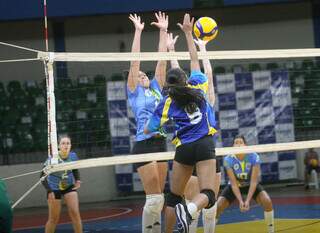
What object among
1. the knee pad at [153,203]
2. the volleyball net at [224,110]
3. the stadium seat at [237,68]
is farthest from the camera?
the stadium seat at [237,68]

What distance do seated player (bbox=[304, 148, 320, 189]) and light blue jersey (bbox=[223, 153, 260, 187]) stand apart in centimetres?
658

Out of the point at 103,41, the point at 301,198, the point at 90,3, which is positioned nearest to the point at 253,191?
the point at 301,198

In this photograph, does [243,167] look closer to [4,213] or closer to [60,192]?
[60,192]

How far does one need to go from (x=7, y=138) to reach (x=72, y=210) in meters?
7.83

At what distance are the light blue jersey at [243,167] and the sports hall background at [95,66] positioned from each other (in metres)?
5.47

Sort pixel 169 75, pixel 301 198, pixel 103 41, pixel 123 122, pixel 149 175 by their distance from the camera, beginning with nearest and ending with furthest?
pixel 169 75, pixel 149 175, pixel 301 198, pixel 123 122, pixel 103 41

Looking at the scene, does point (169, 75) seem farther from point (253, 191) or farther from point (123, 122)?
point (123, 122)

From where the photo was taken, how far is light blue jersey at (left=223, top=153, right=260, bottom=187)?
10305mm

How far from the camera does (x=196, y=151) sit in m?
7.05

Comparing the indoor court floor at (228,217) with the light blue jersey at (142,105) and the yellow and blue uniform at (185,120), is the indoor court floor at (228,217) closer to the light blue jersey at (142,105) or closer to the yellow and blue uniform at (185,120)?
the light blue jersey at (142,105)

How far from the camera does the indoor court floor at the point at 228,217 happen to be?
11.0m

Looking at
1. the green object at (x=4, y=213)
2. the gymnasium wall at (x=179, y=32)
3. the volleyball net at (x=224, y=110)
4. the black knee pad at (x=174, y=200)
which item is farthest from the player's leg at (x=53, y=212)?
the gymnasium wall at (x=179, y=32)

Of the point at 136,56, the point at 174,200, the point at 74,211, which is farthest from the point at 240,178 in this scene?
the point at 174,200

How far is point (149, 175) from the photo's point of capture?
307 inches
